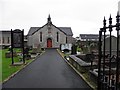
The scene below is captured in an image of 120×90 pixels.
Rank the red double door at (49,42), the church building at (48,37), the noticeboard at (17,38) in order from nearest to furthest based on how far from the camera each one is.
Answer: the noticeboard at (17,38), the red double door at (49,42), the church building at (48,37)

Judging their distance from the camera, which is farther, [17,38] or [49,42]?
[49,42]

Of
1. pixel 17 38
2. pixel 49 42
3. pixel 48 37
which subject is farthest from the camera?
pixel 48 37

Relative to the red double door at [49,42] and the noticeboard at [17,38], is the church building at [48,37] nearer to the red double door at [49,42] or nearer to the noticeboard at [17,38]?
the red double door at [49,42]

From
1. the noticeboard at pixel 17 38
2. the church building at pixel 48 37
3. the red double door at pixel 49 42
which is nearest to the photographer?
the noticeboard at pixel 17 38

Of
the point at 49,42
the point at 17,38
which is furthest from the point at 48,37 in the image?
the point at 17,38

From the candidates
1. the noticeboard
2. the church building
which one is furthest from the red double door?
the noticeboard

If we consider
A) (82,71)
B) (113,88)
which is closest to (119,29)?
(113,88)

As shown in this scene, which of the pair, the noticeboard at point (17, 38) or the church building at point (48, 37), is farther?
the church building at point (48, 37)

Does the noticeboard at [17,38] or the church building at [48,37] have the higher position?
the church building at [48,37]

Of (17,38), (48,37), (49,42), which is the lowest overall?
(17,38)

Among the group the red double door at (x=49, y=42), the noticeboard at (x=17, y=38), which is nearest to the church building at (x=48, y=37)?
the red double door at (x=49, y=42)

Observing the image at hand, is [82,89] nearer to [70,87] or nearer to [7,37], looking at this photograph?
[70,87]

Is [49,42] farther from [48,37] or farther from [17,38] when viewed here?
[17,38]

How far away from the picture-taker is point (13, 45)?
22.2 metres
